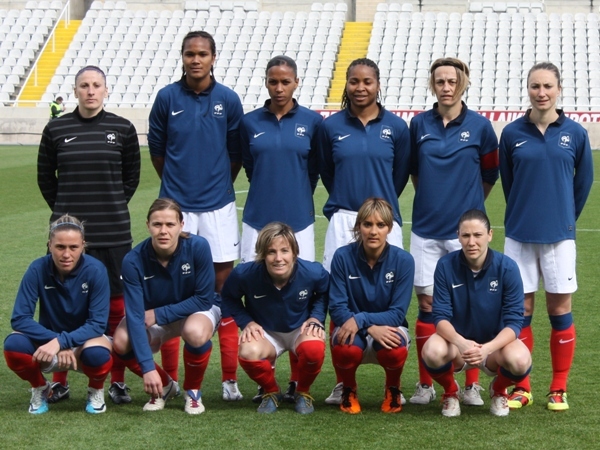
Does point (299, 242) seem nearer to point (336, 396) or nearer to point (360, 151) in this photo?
point (360, 151)

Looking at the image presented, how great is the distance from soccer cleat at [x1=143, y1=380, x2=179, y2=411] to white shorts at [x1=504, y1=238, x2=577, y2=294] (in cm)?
175

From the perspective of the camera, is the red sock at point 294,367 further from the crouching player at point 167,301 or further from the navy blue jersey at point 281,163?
the navy blue jersey at point 281,163

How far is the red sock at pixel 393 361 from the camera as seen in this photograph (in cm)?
459

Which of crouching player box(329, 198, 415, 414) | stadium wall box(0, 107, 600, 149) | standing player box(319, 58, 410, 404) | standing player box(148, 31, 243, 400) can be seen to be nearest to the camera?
crouching player box(329, 198, 415, 414)

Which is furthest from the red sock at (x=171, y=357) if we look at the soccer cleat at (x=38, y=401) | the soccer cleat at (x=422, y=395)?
the soccer cleat at (x=422, y=395)

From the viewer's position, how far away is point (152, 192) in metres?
14.0

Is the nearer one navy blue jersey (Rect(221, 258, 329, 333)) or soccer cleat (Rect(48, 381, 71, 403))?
navy blue jersey (Rect(221, 258, 329, 333))

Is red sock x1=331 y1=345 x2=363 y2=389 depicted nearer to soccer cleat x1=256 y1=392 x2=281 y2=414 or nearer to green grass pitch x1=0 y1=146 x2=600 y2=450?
green grass pitch x1=0 y1=146 x2=600 y2=450

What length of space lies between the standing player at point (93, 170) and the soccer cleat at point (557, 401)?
2.00m

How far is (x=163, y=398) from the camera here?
4879 mm

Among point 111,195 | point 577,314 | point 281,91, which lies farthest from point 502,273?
point 577,314

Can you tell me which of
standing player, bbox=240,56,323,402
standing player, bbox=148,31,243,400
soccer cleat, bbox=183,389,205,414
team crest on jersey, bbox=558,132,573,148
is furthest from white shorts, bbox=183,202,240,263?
team crest on jersey, bbox=558,132,573,148

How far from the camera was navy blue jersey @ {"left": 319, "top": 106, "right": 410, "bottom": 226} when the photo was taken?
483 centimetres

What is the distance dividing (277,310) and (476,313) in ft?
3.05
